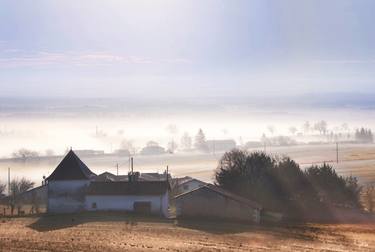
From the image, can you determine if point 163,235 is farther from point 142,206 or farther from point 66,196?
point 66,196

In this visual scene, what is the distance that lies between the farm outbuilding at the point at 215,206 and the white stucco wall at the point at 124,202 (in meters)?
1.67

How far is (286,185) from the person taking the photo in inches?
2657

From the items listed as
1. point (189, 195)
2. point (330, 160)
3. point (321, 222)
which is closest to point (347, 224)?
point (321, 222)

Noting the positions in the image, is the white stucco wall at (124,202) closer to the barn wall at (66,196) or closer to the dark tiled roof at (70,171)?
the barn wall at (66,196)

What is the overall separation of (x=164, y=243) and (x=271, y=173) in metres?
30.2

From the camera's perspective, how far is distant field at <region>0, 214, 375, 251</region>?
3869cm

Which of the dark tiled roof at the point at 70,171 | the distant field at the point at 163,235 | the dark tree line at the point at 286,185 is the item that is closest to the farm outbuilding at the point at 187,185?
the dark tree line at the point at 286,185

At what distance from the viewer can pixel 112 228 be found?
155 feet

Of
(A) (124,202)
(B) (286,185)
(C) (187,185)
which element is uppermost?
(B) (286,185)

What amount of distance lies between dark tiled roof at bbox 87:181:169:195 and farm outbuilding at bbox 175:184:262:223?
2848 mm

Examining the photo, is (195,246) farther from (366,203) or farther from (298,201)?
(366,203)

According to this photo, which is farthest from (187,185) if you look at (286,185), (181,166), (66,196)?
(181,166)

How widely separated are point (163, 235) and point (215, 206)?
11856 mm

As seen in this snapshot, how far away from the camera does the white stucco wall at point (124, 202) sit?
2234 inches
